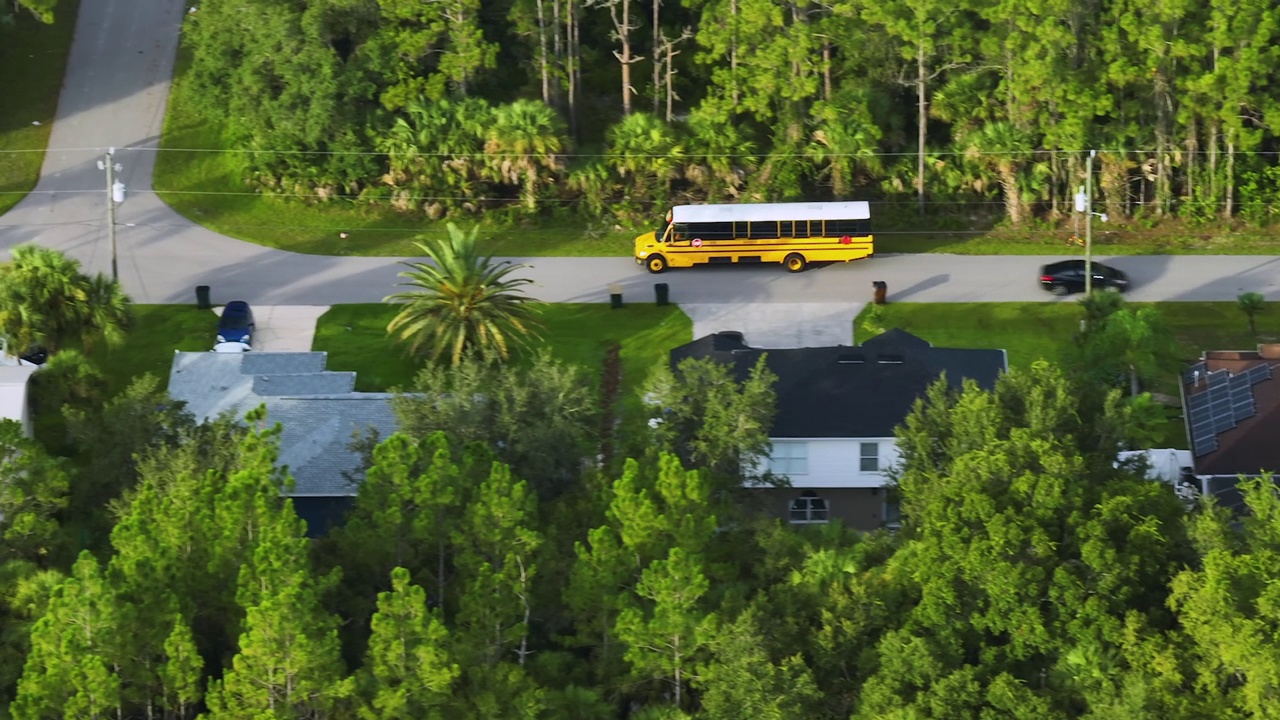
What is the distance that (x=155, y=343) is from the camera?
54.4m

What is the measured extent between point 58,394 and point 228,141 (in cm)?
1615

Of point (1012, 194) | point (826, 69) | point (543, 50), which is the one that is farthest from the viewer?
point (543, 50)

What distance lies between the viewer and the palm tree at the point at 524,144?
60.1m

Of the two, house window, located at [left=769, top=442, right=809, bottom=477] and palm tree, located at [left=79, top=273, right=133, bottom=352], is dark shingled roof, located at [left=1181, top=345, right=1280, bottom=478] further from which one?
palm tree, located at [left=79, top=273, right=133, bottom=352]

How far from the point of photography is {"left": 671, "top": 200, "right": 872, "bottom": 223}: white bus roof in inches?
2270

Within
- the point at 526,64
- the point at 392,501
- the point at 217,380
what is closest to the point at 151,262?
the point at 217,380

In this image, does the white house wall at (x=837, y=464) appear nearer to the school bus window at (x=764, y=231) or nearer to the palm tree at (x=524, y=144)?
the school bus window at (x=764, y=231)

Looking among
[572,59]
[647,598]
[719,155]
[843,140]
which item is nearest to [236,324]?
[572,59]

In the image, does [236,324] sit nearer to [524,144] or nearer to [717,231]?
[524,144]

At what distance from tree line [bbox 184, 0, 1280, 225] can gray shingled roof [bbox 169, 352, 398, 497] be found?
1017 cm

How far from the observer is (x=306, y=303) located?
56.6m

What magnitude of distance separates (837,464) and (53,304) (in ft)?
63.4

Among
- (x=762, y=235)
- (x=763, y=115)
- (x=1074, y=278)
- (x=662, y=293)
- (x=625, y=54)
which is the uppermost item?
(x=625, y=54)

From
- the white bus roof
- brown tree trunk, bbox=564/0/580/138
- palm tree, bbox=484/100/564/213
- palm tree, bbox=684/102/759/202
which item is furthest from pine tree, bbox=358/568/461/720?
brown tree trunk, bbox=564/0/580/138
